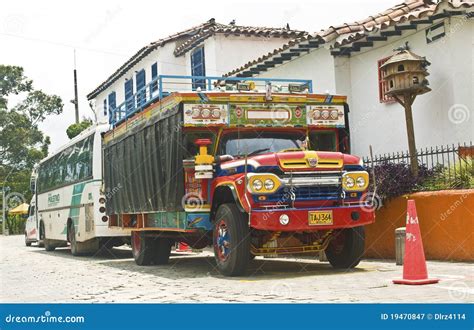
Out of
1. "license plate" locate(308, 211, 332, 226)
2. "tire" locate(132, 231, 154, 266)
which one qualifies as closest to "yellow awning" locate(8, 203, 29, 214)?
"tire" locate(132, 231, 154, 266)

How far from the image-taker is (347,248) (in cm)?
1143

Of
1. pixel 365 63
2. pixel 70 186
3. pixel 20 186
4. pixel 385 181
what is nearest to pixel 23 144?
pixel 20 186

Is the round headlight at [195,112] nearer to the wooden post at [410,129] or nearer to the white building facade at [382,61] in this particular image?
the wooden post at [410,129]

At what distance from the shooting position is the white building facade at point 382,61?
15055 millimetres

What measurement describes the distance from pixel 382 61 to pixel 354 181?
7651mm

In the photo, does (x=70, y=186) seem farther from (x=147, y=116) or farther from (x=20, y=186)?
(x=20, y=186)

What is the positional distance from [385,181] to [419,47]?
4022 millimetres

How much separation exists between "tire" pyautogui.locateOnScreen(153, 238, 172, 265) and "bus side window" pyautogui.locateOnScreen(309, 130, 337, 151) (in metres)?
3.94

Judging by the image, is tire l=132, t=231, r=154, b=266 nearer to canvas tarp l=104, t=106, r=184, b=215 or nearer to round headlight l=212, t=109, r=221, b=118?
canvas tarp l=104, t=106, r=184, b=215

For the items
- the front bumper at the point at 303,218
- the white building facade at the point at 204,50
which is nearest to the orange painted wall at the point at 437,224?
the front bumper at the point at 303,218

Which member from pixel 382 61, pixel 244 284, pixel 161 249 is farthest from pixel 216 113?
pixel 382 61

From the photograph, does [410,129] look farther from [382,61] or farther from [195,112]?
[195,112]

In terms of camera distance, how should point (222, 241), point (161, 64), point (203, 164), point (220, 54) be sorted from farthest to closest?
point (161, 64) → point (220, 54) → point (203, 164) → point (222, 241)

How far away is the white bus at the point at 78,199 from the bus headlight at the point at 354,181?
21.3ft
